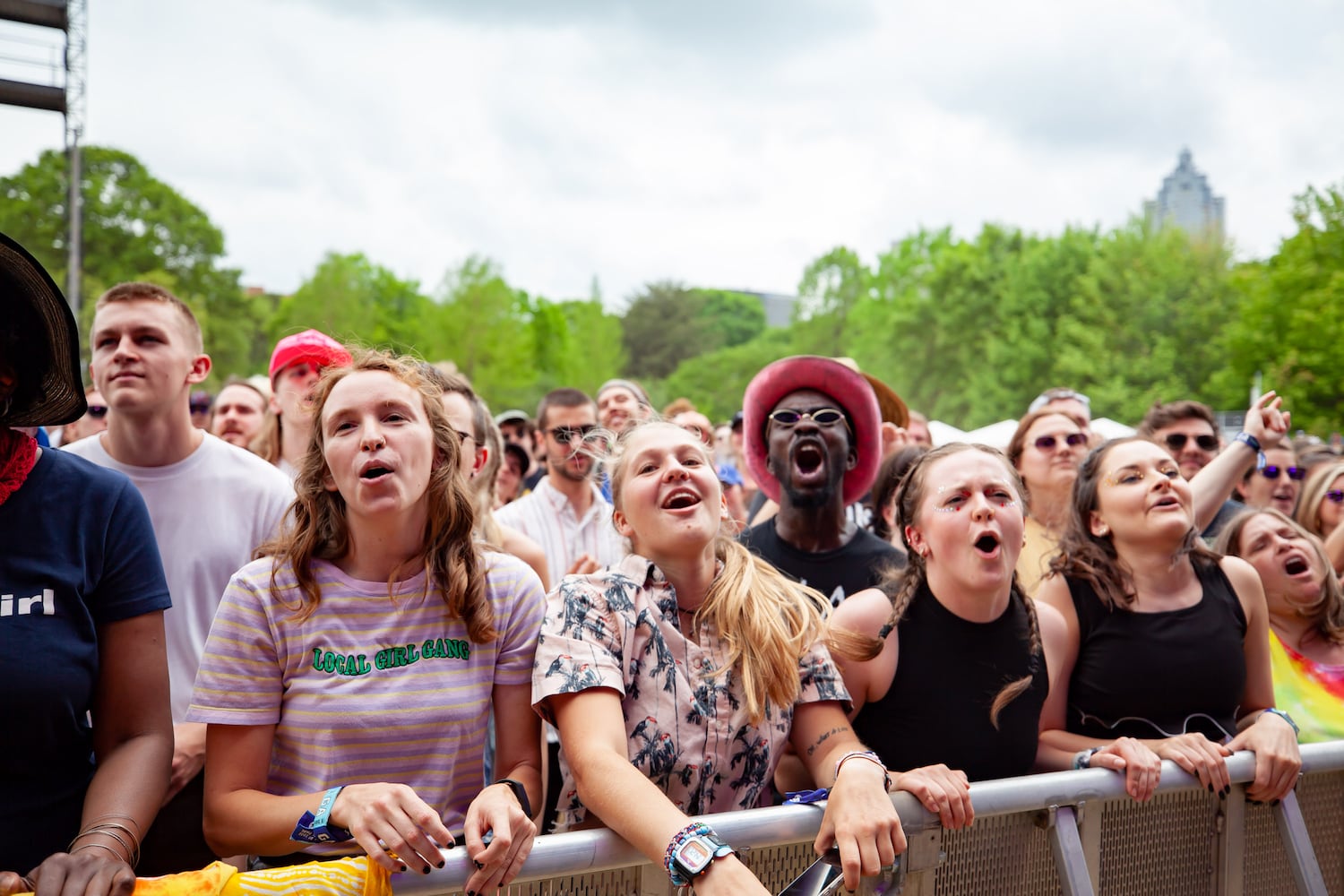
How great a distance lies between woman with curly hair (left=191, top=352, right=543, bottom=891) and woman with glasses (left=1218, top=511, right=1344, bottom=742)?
289cm

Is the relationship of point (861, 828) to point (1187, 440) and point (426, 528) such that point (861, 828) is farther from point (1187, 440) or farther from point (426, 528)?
point (1187, 440)

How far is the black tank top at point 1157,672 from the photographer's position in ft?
10.1

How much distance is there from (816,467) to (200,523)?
2.17m

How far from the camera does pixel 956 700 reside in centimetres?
277

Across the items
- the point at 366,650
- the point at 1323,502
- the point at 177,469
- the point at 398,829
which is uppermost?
the point at 177,469

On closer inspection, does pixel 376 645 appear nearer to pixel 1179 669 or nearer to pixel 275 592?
pixel 275 592

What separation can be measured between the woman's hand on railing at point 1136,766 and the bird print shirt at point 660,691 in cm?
74

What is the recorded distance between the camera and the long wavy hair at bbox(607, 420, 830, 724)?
8.22 ft

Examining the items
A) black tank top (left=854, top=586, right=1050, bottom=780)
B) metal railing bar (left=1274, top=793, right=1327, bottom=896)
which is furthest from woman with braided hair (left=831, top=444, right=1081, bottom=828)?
metal railing bar (left=1274, top=793, right=1327, bottom=896)

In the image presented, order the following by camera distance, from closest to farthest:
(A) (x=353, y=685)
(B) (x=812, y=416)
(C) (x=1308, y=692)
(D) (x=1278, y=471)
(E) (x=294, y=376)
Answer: (A) (x=353, y=685), (C) (x=1308, y=692), (B) (x=812, y=416), (E) (x=294, y=376), (D) (x=1278, y=471)

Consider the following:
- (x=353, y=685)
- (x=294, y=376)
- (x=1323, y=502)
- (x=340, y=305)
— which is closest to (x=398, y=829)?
(x=353, y=685)

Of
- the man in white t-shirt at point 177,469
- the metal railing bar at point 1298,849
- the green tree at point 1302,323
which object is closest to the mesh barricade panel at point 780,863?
the metal railing bar at point 1298,849

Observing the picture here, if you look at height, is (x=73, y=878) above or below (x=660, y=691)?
below

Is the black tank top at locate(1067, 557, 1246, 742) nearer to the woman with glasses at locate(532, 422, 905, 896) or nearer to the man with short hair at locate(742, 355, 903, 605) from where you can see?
the man with short hair at locate(742, 355, 903, 605)
